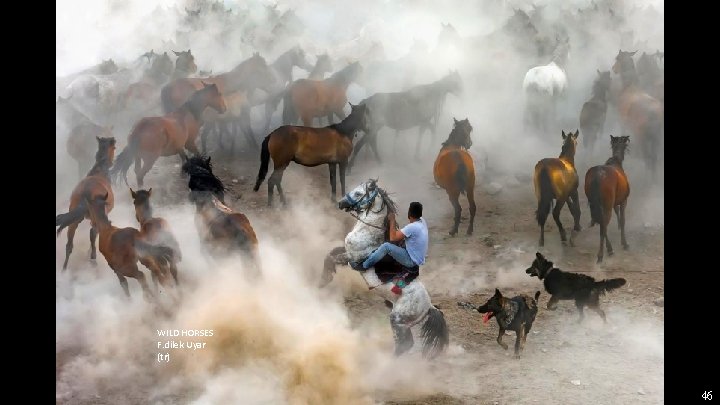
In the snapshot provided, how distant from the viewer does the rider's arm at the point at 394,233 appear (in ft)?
25.0

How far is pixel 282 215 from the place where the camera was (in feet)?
35.3

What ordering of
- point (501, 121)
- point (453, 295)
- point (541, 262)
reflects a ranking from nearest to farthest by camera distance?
1. point (541, 262)
2. point (453, 295)
3. point (501, 121)

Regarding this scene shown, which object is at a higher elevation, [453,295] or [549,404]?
[453,295]

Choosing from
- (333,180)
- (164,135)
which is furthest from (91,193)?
(333,180)

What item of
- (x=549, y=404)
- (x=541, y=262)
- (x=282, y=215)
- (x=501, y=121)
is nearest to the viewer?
(x=549, y=404)

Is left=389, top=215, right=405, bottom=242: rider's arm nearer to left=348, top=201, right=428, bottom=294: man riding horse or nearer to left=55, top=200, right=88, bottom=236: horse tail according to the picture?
left=348, top=201, right=428, bottom=294: man riding horse

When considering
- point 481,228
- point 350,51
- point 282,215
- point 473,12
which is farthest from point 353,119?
point 473,12

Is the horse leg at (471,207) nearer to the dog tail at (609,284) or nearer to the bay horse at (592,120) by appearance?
the dog tail at (609,284)

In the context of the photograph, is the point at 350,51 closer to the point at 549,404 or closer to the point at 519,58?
the point at 519,58

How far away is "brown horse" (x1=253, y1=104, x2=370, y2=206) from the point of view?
10.8 meters

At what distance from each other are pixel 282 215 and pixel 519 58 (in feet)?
22.3

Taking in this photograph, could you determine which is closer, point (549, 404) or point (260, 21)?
point (549, 404)

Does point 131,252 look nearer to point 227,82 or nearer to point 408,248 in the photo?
Result: point 408,248

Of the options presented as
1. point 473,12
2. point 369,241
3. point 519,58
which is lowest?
point 369,241
